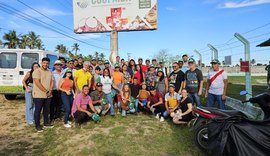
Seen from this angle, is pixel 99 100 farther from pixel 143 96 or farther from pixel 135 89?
pixel 143 96

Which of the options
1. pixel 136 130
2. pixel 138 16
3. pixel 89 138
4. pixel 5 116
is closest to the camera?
pixel 89 138

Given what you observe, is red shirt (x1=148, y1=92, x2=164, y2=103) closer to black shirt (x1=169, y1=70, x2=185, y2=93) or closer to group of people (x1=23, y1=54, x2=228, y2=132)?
group of people (x1=23, y1=54, x2=228, y2=132)

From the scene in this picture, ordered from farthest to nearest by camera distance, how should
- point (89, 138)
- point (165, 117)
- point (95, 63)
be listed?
point (95, 63) < point (165, 117) < point (89, 138)

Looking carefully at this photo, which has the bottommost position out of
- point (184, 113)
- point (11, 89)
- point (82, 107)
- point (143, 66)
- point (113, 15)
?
point (184, 113)

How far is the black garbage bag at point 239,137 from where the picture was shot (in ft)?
7.67

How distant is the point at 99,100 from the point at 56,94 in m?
1.20

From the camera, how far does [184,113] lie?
16.0 ft

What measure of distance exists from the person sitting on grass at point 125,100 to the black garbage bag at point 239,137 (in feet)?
11.4

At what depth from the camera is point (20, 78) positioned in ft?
24.6

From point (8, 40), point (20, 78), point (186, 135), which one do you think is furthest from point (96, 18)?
point (8, 40)

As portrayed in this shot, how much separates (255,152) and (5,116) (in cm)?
651

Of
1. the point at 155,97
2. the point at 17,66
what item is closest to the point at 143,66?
the point at 155,97

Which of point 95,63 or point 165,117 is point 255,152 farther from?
point 95,63

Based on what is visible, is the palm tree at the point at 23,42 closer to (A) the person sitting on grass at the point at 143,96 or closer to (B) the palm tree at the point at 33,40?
(B) the palm tree at the point at 33,40
